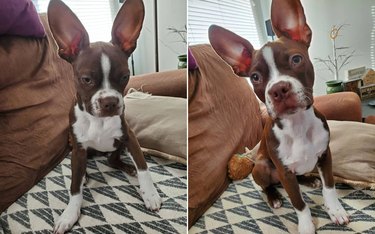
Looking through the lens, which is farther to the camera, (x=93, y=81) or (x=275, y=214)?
→ (x=275, y=214)

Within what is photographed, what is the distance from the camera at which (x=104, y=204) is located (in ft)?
2.25

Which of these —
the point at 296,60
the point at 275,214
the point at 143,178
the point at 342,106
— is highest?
the point at 296,60

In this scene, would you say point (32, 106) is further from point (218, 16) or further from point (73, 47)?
point (218, 16)

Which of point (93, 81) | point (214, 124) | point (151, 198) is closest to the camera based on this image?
point (93, 81)

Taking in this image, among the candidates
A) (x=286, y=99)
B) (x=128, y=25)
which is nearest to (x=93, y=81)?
(x=128, y=25)

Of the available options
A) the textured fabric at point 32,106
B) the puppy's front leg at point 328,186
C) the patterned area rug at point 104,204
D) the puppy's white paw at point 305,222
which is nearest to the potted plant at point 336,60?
the puppy's front leg at point 328,186

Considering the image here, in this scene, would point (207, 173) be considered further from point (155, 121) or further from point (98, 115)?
Answer: point (98, 115)

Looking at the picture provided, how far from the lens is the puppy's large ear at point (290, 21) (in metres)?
0.70

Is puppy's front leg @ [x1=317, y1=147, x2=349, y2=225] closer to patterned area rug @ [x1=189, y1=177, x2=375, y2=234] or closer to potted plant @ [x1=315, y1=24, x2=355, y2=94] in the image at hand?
patterned area rug @ [x1=189, y1=177, x2=375, y2=234]

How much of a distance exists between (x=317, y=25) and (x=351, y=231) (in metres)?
0.39

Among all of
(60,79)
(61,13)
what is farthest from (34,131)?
(61,13)

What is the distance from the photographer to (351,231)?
0.72 meters

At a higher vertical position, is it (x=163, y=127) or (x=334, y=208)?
(x=163, y=127)

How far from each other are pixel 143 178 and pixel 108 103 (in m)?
0.18
